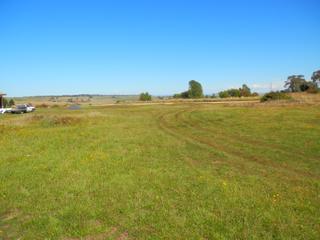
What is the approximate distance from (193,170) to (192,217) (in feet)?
12.7

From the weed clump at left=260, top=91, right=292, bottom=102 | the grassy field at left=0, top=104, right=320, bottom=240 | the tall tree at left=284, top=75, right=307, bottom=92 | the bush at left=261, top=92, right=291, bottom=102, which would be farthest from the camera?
the tall tree at left=284, top=75, right=307, bottom=92

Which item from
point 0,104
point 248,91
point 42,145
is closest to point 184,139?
point 42,145

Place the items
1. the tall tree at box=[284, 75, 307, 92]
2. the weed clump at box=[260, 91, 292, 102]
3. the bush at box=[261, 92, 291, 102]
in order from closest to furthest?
the weed clump at box=[260, 91, 292, 102]
the bush at box=[261, 92, 291, 102]
the tall tree at box=[284, 75, 307, 92]

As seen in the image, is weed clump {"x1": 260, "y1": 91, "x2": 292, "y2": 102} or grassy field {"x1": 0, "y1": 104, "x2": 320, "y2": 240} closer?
grassy field {"x1": 0, "y1": 104, "x2": 320, "y2": 240}

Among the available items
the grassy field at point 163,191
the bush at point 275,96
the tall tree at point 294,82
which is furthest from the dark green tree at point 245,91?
the grassy field at point 163,191

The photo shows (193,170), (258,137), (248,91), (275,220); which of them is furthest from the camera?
(248,91)

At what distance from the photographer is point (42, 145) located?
1602cm

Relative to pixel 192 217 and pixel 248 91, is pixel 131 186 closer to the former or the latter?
pixel 192 217

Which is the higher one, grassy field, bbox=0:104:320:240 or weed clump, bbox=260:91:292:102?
weed clump, bbox=260:91:292:102

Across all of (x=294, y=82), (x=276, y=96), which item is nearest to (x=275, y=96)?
(x=276, y=96)

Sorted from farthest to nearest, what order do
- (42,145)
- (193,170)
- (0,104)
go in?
(0,104), (42,145), (193,170)

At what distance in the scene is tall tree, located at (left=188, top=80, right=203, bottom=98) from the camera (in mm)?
119562

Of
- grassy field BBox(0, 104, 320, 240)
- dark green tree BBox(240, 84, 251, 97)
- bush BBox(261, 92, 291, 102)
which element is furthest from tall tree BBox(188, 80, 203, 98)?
grassy field BBox(0, 104, 320, 240)

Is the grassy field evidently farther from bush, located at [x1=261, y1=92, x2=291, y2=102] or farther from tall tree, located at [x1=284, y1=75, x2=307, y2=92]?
tall tree, located at [x1=284, y1=75, x2=307, y2=92]
